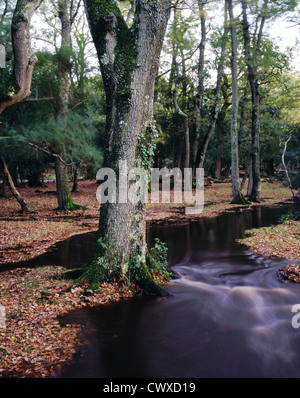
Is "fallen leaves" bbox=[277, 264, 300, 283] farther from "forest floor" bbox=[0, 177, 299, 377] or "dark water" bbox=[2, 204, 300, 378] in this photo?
"forest floor" bbox=[0, 177, 299, 377]

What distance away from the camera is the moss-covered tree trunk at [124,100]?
6.07m

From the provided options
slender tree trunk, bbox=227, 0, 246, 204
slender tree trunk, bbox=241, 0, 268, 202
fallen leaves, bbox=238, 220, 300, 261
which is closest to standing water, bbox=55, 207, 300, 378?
fallen leaves, bbox=238, 220, 300, 261

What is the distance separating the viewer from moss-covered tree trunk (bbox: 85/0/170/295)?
6.07 meters

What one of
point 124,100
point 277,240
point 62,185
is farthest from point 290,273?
point 62,185

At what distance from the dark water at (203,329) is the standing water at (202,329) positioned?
0.04 ft

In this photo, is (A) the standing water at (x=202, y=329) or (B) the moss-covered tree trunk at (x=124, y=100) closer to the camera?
(A) the standing water at (x=202, y=329)

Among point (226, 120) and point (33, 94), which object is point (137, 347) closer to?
point (33, 94)

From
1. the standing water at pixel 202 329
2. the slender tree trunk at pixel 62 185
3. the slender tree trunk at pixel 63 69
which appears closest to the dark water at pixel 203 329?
the standing water at pixel 202 329

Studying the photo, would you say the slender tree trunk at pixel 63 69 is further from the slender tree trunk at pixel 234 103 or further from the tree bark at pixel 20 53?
the slender tree trunk at pixel 234 103

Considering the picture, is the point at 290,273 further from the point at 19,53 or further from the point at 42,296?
the point at 19,53

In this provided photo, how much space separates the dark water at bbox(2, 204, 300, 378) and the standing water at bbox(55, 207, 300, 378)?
0.04 ft

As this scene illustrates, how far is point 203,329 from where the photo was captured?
5191mm
